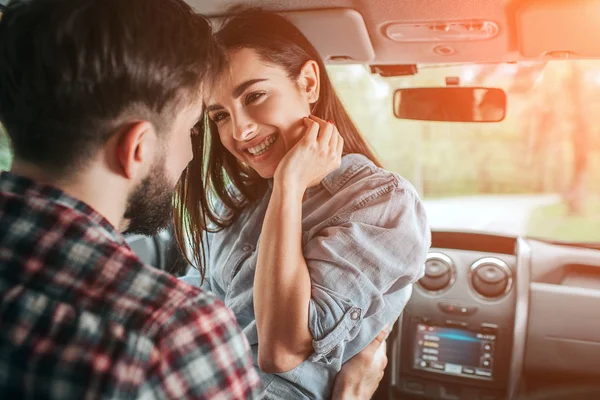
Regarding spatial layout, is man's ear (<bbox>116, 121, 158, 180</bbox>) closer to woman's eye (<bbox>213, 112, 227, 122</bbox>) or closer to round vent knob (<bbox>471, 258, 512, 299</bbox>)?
woman's eye (<bbox>213, 112, 227, 122</bbox>)

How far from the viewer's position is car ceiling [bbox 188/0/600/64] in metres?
1.53

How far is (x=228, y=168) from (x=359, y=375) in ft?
2.14

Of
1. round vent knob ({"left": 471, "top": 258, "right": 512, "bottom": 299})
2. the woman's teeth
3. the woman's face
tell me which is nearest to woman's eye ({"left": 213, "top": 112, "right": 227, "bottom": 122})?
the woman's face

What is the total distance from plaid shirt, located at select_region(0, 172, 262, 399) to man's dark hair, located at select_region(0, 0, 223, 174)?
0.34 feet

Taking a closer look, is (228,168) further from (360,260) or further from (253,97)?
(360,260)

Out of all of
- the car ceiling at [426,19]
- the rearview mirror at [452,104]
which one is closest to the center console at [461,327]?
the rearview mirror at [452,104]

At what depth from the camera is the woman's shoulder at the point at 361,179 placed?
4.99 feet

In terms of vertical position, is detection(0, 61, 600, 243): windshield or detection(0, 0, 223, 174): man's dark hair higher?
detection(0, 0, 223, 174): man's dark hair

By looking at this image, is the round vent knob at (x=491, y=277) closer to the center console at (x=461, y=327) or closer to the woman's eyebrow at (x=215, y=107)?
the center console at (x=461, y=327)

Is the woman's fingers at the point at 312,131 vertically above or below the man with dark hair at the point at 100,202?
below

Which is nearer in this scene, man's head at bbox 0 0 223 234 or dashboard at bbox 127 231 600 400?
man's head at bbox 0 0 223 234

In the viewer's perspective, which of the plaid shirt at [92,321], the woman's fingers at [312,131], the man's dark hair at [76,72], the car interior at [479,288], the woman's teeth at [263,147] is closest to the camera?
the plaid shirt at [92,321]

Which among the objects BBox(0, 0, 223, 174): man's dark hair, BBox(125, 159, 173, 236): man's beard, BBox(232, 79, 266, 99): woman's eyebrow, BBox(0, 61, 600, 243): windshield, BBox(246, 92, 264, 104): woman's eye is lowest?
BBox(0, 61, 600, 243): windshield

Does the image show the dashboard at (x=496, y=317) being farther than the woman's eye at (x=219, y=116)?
Yes
